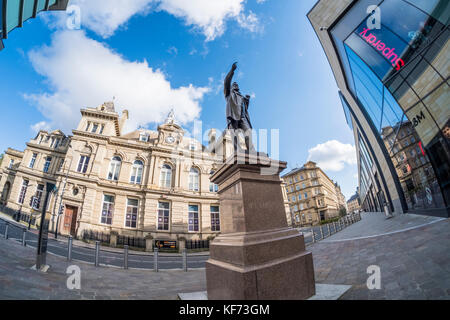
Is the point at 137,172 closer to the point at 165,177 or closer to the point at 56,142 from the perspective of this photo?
the point at 165,177

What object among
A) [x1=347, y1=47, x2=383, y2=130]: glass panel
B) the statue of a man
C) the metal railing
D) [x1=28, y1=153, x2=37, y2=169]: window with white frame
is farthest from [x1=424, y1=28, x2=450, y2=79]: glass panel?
[x1=28, y1=153, x2=37, y2=169]: window with white frame

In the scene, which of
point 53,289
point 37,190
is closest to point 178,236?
point 53,289

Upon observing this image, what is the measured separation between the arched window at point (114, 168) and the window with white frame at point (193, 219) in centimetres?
938

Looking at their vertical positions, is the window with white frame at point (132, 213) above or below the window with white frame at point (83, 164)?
below

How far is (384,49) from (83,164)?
26.9 m

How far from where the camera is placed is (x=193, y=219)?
66.5 ft

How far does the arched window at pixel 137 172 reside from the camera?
19938mm

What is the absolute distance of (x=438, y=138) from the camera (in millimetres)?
7215

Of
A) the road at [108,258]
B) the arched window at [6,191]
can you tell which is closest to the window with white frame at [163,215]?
the road at [108,258]

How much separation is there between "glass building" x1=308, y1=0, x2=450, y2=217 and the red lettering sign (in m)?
0.05

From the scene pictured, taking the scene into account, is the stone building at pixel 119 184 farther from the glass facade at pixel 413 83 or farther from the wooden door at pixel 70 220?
the glass facade at pixel 413 83

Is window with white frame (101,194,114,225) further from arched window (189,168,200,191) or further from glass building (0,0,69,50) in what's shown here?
glass building (0,0,69,50)

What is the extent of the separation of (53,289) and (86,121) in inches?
926
